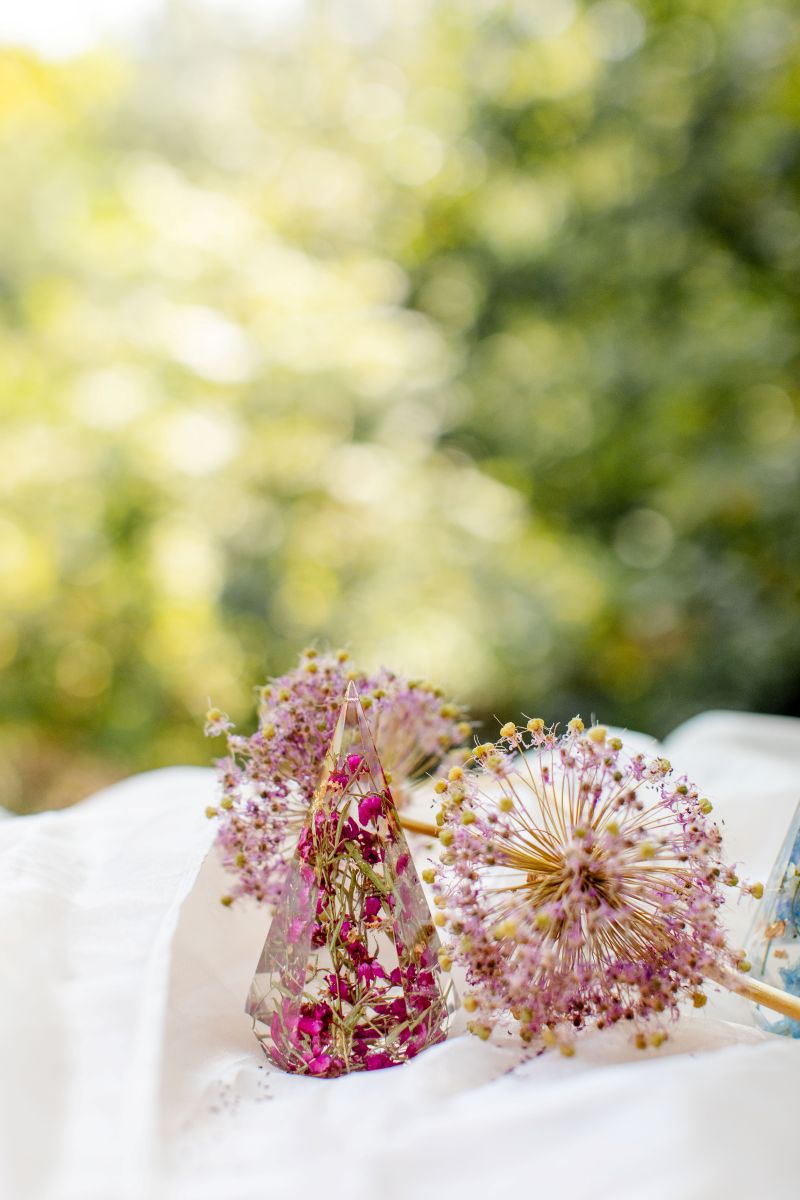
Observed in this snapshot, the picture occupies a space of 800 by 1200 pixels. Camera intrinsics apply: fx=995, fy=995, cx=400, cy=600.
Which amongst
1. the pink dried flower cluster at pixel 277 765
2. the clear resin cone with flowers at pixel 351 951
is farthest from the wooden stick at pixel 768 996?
the pink dried flower cluster at pixel 277 765

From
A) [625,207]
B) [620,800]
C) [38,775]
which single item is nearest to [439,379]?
[625,207]

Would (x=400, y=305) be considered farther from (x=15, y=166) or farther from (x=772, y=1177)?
(x=772, y=1177)

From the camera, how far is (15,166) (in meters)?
3.03

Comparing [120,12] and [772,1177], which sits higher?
[120,12]

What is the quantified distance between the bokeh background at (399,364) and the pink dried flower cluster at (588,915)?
2192 millimetres

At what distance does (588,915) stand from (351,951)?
13 cm

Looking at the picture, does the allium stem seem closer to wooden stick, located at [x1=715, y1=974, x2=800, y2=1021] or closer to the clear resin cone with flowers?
the clear resin cone with flowers

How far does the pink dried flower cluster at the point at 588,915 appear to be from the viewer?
1.63 feet

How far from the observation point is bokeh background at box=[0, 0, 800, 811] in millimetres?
2799

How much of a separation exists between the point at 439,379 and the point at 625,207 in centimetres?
79

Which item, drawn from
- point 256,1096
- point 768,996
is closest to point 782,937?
point 768,996

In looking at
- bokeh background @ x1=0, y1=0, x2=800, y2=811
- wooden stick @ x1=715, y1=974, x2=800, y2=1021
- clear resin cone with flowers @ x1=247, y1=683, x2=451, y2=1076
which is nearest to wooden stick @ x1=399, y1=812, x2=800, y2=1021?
wooden stick @ x1=715, y1=974, x2=800, y2=1021

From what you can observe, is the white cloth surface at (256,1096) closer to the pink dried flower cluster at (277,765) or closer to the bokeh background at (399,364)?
the pink dried flower cluster at (277,765)

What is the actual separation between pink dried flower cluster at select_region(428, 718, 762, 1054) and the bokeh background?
2.19 m
